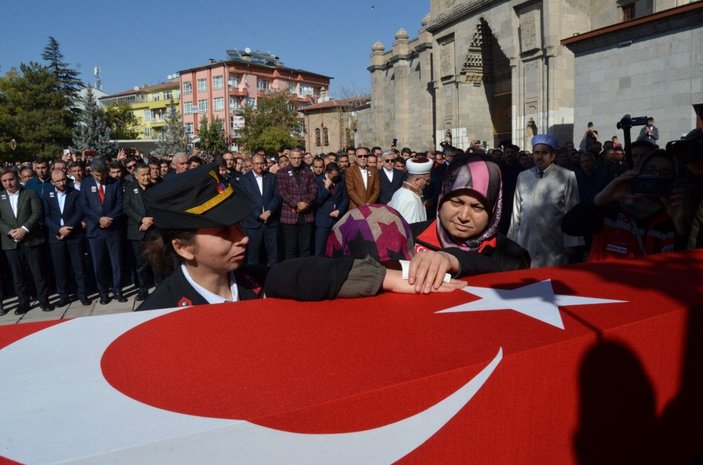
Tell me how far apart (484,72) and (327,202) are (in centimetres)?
2532

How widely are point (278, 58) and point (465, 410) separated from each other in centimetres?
10241

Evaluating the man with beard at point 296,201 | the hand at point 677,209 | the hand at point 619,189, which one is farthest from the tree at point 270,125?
the hand at point 677,209

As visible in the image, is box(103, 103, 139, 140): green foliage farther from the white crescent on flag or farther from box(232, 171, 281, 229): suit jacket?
the white crescent on flag

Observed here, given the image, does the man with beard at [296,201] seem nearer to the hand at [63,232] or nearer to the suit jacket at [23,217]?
the hand at [63,232]

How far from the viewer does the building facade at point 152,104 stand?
324 feet

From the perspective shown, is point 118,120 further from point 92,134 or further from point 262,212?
point 262,212

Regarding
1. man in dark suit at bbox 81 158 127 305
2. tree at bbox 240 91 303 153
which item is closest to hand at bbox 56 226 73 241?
man in dark suit at bbox 81 158 127 305

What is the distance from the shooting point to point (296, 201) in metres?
9.80

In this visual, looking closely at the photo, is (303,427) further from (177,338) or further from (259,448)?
(177,338)

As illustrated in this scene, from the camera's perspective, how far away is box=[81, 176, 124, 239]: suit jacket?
27.2ft

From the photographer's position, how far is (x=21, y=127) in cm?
5056

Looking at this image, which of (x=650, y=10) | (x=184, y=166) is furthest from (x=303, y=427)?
(x=650, y=10)

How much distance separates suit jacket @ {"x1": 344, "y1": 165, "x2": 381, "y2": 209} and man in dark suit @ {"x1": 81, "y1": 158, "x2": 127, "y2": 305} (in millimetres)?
4441

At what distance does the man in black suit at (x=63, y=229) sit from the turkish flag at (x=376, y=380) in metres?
7.81
